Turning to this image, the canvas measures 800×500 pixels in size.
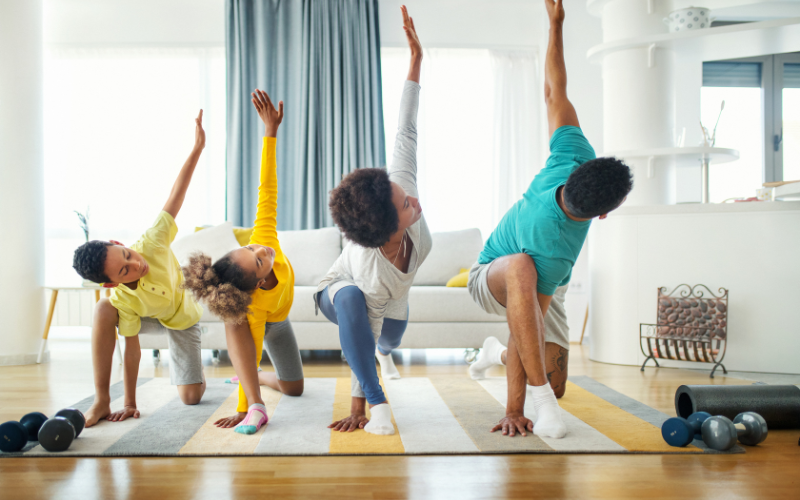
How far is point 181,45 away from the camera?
466 cm

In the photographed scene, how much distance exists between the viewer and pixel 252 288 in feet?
5.84

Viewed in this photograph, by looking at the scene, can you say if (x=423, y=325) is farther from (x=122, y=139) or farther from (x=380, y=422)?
(x=122, y=139)

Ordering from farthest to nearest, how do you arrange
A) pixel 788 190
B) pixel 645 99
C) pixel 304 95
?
pixel 304 95, pixel 645 99, pixel 788 190

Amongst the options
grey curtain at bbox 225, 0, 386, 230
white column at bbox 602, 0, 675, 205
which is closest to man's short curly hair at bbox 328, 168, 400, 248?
white column at bbox 602, 0, 675, 205

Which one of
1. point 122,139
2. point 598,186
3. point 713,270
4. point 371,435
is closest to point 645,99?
point 713,270

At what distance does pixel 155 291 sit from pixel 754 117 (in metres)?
4.94

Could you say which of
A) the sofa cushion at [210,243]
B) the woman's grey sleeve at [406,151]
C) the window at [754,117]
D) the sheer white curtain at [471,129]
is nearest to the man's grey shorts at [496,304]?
the woman's grey sleeve at [406,151]

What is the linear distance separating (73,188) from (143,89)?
98 centimetres

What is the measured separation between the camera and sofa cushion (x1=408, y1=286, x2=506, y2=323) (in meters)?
3.27

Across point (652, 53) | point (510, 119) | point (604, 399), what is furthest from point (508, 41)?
point (604, 399)

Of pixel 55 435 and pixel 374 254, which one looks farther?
pixel 374 254

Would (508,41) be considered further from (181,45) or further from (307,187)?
(181,45)

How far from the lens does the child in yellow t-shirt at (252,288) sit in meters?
1.69

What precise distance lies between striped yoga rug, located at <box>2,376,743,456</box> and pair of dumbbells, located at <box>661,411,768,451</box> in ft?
0.11
